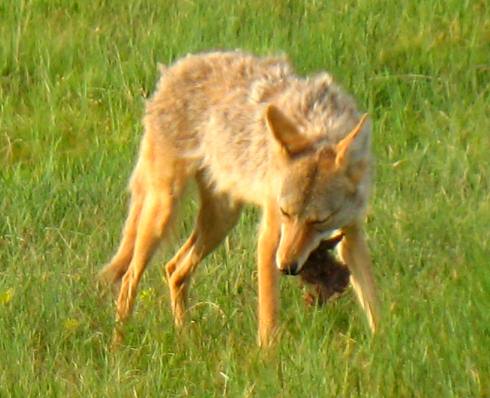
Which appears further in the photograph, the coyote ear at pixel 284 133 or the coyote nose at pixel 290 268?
the coyote ear at pixel 284 133

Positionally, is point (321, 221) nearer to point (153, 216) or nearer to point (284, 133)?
point (284, 133)

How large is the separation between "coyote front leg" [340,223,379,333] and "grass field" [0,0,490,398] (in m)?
0.11

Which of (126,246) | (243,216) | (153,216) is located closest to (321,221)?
(153,216)

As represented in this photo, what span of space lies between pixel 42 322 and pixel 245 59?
6.25ft

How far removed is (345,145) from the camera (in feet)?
22.0

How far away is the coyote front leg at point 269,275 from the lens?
22.2 ft

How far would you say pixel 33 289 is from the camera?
6984mm

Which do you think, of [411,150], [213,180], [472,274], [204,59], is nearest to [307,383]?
[472,274]

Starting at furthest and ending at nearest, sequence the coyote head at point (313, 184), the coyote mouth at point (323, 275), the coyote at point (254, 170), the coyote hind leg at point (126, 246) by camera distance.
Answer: the coyote hind leg at point (126, 246) < the coyote mouth at point (323, 275) < the coyote at point (254, 170) < the coyote head at point (313, 184)

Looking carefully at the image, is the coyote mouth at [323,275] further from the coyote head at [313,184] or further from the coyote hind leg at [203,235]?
the coyote hind leg at [203,235]

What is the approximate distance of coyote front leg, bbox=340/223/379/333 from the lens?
6891 mm

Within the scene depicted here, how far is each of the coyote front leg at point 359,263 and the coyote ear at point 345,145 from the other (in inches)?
14.1

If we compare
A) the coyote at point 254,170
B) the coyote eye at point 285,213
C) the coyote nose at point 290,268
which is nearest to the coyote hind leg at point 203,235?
the coyote at point 254,170

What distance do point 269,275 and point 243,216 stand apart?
1.53 meters
